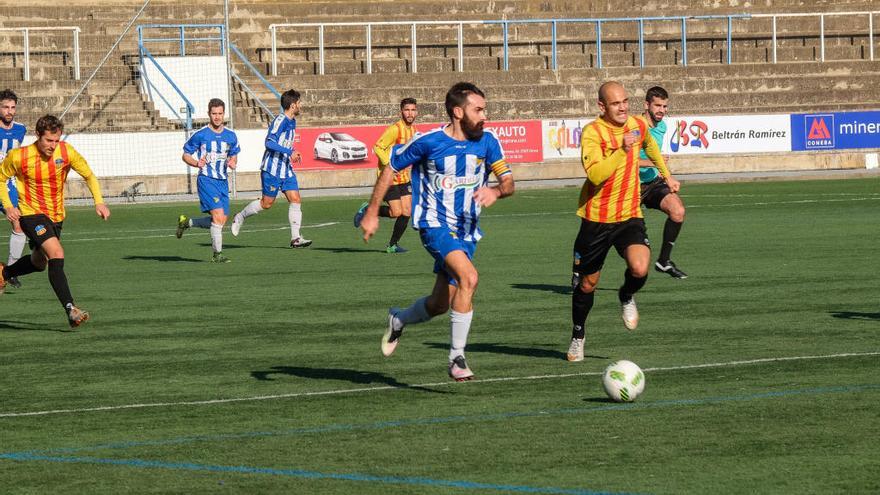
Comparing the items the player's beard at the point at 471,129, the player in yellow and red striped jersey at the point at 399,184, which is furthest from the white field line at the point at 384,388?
the player in yellow and red striped jersey at the point at 399,184

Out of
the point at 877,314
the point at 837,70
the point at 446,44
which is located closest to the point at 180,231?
the point at 877,314

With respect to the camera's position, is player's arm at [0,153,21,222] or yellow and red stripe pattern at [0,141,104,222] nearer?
player's arm at [0,153,21,222]

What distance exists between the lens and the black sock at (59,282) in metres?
13.2

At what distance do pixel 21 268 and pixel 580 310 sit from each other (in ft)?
19.6

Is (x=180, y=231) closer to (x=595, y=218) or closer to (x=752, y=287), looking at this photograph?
(x=752, y=287)

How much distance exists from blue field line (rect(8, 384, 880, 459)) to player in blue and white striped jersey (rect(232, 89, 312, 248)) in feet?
42.4

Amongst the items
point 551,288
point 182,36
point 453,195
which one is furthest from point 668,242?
point 182,36

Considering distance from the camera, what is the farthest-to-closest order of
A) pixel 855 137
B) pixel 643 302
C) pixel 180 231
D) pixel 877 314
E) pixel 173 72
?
pixel 855 137 < pixel 173 72 < pixel 180 231 < pixel 643 302 < pixel 877 314

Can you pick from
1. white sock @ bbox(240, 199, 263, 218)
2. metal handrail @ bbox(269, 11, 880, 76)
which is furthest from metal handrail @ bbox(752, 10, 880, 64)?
white sock @ bbox(240, 199, 263, 218)

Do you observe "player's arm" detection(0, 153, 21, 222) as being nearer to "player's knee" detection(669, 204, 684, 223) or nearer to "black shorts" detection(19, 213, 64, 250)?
"black shorts" detection(19, 213, 64, 250)

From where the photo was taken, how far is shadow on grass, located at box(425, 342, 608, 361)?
443 inches

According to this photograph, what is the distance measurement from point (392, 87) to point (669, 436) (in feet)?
105

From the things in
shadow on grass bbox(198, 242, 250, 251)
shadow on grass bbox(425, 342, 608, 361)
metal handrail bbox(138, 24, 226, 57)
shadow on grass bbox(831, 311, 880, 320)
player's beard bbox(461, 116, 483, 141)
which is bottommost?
shadow on grass bbox(425, 342, 608, 361)

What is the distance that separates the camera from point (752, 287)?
50.3 feet
